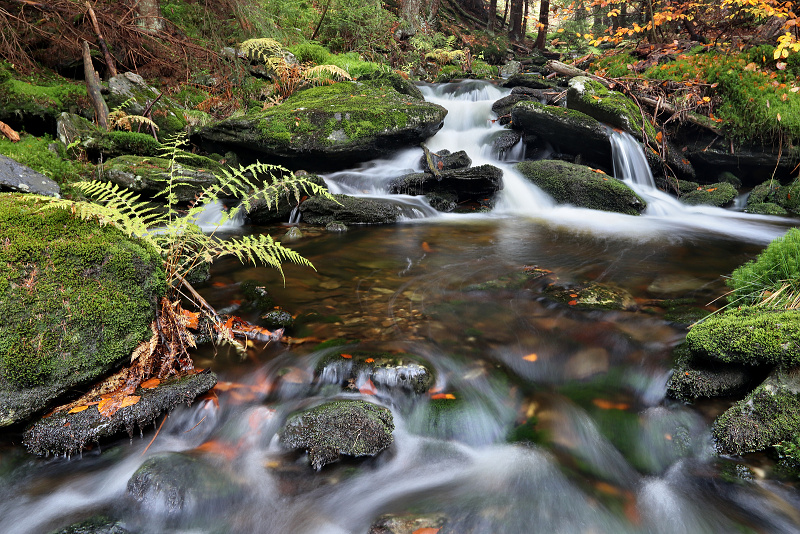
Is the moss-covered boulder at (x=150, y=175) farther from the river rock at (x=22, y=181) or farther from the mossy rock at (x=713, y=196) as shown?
the mossy rock at (x=713, y=196)

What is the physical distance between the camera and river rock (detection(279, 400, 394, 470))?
8.87ft

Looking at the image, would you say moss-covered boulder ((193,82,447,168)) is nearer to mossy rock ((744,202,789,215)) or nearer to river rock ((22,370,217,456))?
river rock ((22,370,217,456))

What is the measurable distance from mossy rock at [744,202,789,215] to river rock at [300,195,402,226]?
7838mm

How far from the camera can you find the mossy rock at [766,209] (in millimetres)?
9047

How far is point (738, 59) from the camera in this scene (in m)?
10.2

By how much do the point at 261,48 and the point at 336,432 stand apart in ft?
37.3

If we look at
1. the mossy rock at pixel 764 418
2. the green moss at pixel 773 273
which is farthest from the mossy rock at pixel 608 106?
the mossy rock at pixel 764 418

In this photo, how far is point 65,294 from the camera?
2.81 metres

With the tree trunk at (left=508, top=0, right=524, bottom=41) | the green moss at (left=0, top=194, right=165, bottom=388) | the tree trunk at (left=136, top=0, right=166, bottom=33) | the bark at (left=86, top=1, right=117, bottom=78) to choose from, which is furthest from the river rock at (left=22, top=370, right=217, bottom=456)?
the tree trunk at (left=508, top=0, right=524, bottom=41)

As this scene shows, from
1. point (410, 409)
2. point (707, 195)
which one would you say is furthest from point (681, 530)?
point (707, 195)

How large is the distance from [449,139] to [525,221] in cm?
413

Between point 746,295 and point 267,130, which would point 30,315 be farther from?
point 267,130

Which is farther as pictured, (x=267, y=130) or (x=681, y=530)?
(x=267, y=130)

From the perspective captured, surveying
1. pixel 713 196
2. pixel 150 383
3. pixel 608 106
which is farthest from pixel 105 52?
pixel 713 196
